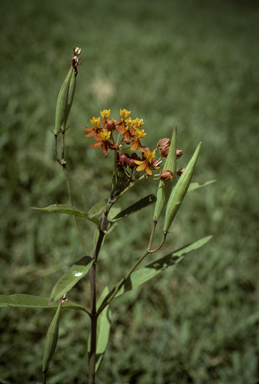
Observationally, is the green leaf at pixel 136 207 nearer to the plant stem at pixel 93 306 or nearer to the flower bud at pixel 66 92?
the plant stem at pixel 93 306

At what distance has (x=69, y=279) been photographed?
1.94 feet

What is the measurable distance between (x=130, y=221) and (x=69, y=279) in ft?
4.48

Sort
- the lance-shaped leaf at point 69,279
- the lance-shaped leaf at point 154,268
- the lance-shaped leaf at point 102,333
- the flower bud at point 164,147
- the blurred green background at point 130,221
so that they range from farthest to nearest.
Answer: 1. the blurred green background at point 130,221
2. the lance-shaped leaf at point 102,333
3. the lance-shaped leaf at point 154,268
4. the flower bud at point 164,147
5. the lance-shaped leaf at point 69,279

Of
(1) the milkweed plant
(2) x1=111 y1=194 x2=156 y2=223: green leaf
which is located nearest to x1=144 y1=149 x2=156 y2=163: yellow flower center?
(1) the milkweed plant

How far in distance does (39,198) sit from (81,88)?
1.63 m

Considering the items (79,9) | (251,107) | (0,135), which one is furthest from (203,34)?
(0,135)

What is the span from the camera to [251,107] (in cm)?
384

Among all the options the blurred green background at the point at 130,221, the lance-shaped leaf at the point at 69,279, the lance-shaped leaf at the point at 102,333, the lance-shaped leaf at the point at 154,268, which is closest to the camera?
the lance-shaped leaf at the point at 69,279

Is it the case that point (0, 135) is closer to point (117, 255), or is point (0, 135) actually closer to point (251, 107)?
point (117, 255)

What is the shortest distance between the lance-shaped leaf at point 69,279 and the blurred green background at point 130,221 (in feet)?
2.57

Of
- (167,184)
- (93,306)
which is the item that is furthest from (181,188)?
(93,306)

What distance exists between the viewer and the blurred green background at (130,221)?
1.32 m

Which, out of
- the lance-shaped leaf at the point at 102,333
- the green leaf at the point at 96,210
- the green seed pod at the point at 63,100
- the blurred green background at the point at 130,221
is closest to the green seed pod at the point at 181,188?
the green leaf at the point at 96,210

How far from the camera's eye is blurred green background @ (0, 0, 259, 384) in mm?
1319
